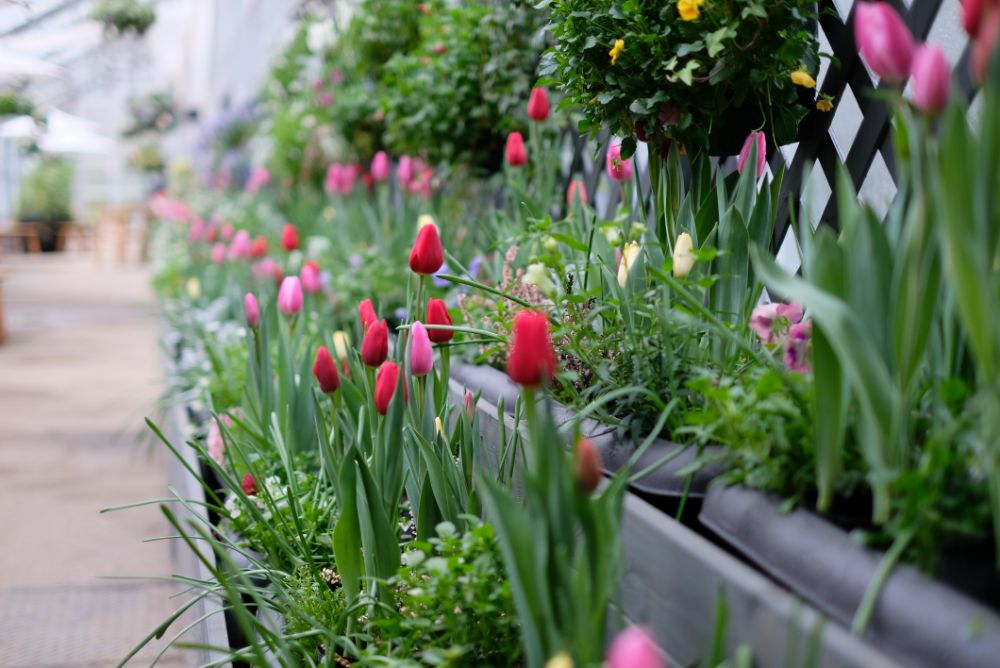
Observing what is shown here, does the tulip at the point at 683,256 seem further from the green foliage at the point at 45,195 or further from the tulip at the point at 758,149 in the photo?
the green foliage at the point at 45,195

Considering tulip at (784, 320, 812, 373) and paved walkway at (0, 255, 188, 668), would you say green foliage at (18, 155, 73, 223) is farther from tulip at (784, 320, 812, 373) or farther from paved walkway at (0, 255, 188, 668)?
tulip at (784, 320, 812, 373)

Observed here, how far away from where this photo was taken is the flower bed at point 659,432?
715 millimetres

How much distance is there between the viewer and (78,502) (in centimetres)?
272

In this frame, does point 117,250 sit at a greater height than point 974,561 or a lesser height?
lesser

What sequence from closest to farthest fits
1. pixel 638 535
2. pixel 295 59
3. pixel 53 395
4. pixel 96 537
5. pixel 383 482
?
pixel 638 535 < pixel 383 482 < pixel 96 537 < pixel 53 395 < pixel 295 59

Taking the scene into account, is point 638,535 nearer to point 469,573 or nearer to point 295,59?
point 469,573

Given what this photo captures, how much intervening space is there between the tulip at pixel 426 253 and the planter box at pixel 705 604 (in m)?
0.43

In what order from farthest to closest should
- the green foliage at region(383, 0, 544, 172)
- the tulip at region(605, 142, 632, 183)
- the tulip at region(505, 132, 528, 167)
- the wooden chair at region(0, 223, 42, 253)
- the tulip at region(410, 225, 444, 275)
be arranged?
1. the wooden chair at region(0, 223, 42, 253)
2. the green foliage at region(383, 0, 544, 172)
3. the tulip at region(505, 132, 528, 167)
4. the tulip at region(605, 142, 632, 183)
5. the tulip at region(410, 225, 444, 275)

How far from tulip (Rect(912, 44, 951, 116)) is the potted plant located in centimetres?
1664

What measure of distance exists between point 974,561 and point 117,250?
13882 mm

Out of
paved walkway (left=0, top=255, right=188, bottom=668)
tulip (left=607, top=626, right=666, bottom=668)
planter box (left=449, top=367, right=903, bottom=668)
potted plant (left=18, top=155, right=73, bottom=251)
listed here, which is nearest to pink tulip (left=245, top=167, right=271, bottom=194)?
paved walkway (left=0, top=255, right=188, bottom=668)

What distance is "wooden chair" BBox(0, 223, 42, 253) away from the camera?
15078 mm

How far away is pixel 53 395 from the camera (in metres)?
4.29

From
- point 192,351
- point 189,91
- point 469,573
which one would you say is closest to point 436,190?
point 192,351
